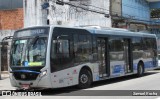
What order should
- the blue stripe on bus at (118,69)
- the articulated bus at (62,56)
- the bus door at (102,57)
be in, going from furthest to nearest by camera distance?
1. the blue stripe on bus at (118,69)
2. the bus door at (102,57)
3. the articulated bus at (62,56)

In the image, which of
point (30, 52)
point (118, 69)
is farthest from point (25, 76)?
point (118, 69)

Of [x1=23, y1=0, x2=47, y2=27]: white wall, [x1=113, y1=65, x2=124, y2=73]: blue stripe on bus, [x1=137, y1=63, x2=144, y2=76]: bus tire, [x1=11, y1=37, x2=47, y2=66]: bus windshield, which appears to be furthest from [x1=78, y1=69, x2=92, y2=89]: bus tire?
[x1=23, y1=0, x2=47, y2=27]: white wall

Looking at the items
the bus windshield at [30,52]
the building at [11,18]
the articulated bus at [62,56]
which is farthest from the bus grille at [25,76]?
the building at [11,18]

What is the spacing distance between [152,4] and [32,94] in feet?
A: 105

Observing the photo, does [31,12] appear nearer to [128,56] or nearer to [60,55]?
[128,56]

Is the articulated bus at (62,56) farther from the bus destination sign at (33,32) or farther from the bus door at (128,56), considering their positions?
the bus door at (128,56)

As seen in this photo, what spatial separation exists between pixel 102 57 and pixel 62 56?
369 centimetres

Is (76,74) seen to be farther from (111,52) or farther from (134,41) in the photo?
(134,41)

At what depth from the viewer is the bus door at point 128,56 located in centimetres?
2064

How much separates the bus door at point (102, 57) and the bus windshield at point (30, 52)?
417cm

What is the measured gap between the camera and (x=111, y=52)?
61.5 ft

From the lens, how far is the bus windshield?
47.2ft

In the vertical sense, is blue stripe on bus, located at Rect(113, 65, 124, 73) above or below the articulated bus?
below

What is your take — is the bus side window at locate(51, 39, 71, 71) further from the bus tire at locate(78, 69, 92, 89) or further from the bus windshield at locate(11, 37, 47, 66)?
the bus tire at locate(78, 69, 92, 89)
